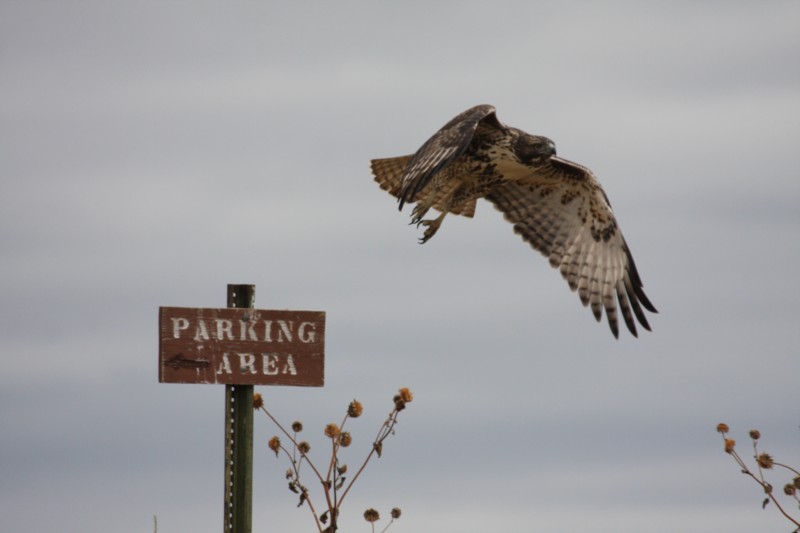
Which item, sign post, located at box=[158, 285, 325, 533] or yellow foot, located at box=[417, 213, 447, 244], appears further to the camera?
yellow foot, located at box=[417, 213, 447, 244]

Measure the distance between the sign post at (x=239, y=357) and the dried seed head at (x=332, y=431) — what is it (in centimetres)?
34

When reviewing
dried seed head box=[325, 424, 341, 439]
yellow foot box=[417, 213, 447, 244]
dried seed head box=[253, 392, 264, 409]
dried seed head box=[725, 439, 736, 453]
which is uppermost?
yellow foot box=[417, 213, 447, 244]

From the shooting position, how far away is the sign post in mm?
5602

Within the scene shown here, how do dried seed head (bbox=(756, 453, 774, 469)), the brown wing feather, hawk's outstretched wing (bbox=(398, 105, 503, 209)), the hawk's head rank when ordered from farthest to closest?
1. the brown wing feather
2. the hawk's head
3. hawk's outstretched wing (bbox=(398, 105, 503, 209))
4. dried seed head (bbox=(756, 453, 774, 469))

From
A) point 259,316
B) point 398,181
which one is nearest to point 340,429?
point 259,316

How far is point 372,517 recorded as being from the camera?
5.54 meters

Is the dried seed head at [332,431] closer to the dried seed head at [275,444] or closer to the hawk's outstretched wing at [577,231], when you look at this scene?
the dried seed head at [275,444]

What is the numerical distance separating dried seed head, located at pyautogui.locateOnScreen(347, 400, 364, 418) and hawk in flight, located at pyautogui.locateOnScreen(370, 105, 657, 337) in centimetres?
372

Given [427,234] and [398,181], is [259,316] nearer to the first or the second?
[427,234]

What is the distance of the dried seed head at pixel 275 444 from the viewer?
5688 mm

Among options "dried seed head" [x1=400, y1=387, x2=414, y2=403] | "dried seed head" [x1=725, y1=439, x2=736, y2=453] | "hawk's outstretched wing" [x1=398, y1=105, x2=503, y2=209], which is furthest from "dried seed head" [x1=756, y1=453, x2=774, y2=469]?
"hawk's outstretched wing" [x1=398, y1=105, x2=503, y2=209]

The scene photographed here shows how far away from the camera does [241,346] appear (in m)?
5.66

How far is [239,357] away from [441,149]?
10.0 feet

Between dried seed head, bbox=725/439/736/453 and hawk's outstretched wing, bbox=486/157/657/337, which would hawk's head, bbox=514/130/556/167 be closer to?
hawk's outstretched wing, bbox=486/157/657/337
